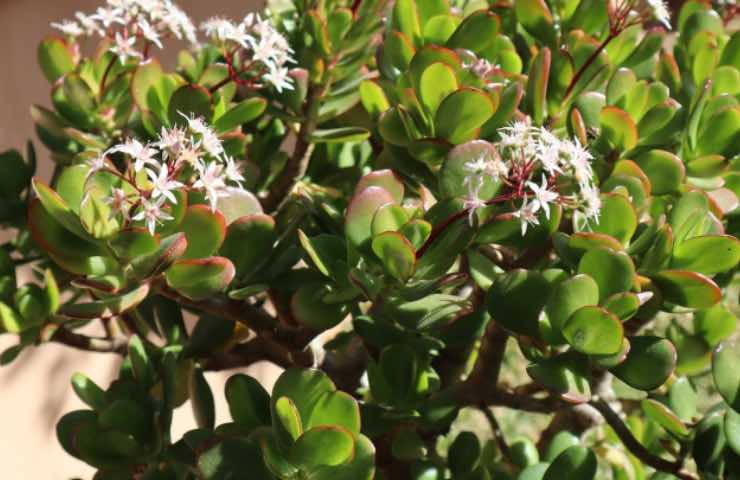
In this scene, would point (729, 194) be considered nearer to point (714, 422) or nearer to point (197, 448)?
point (714, 422)

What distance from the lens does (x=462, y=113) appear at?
67cm

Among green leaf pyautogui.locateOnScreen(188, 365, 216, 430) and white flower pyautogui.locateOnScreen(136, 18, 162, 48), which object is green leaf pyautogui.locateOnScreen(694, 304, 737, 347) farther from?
white flower pyautogui.locateOnScreen(136, 18, 162, 48)

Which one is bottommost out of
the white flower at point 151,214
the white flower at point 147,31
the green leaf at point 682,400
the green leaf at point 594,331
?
the green leaf at point 682,400

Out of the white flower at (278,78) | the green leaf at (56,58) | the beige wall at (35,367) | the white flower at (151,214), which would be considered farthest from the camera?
the beige wall at (35,367)

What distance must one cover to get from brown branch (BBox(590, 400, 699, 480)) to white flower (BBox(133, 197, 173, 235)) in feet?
1.50

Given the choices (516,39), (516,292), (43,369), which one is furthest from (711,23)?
Result: (43,369)

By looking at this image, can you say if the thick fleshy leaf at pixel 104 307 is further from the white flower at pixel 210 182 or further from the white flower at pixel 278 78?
the white flower at pixel 278 78

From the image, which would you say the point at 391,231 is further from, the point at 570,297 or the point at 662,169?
the point at 662,169

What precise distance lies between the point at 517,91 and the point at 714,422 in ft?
1.09

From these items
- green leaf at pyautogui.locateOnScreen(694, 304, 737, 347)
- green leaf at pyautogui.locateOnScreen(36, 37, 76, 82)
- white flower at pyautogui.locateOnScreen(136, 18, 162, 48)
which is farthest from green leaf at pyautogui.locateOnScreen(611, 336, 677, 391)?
green leaf at pyautogui.locateOnScreen(36, 37, 76, 82)

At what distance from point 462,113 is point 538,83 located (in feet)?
0.24

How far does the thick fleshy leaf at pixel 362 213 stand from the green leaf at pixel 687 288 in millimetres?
207

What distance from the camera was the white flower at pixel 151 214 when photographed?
57 centimetres

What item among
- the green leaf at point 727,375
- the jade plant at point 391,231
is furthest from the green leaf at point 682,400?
the green leaf at point 727,375
